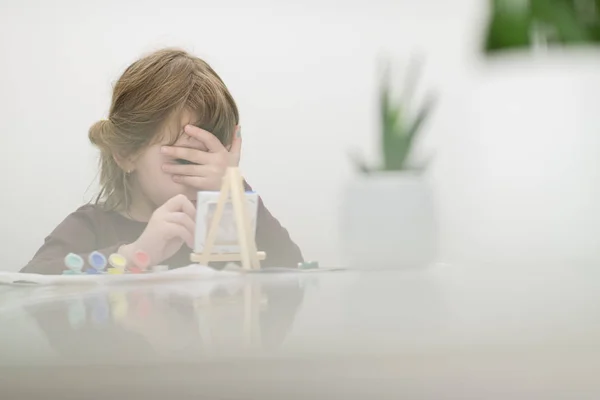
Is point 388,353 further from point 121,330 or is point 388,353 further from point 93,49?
point 93,49

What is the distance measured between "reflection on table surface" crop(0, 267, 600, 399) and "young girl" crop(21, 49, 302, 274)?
543 mm

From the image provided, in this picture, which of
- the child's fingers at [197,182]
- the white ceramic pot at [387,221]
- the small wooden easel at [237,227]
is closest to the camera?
the white ceramic pot at [387,221]

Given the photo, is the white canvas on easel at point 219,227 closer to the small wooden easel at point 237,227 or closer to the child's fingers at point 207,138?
the small wooden easel at point 237,227

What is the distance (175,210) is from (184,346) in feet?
1.90

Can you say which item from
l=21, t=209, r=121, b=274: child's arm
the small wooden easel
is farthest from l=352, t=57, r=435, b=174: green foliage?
l=21, t=209, r=121, b=274: child's arm

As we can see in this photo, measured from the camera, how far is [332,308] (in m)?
0.57

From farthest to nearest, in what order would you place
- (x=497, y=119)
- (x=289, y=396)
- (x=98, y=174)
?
(x=98, y=174) < (x=497, y=119) < (x=289, y=396)

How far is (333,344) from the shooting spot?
0.50m

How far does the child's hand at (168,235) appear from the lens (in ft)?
3.31

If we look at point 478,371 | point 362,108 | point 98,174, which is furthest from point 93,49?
point 478,371

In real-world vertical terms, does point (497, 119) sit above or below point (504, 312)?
above

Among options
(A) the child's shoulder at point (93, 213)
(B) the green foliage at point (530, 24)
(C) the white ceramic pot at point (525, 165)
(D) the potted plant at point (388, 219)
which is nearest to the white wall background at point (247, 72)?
(A) the child's shoulder at point (93, 213)

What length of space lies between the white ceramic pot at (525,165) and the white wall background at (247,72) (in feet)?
0.45

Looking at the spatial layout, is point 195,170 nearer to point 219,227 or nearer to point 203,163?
Result: point 203,163
